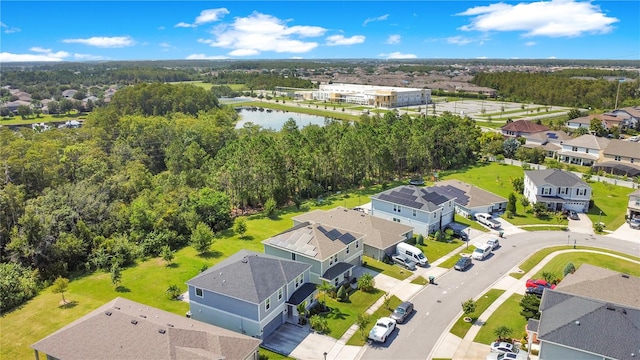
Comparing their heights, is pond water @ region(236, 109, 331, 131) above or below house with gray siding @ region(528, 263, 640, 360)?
above

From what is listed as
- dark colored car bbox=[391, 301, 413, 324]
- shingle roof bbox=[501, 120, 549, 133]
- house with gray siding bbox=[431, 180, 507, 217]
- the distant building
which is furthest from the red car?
the distant building

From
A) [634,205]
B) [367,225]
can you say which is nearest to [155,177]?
[367,225]

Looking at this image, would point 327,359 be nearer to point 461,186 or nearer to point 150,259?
point 150,259

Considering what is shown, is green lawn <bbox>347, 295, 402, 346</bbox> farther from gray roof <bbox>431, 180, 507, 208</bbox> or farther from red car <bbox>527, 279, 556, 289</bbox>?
gray roof <bbox>431, 180, 507, 208</bbox>

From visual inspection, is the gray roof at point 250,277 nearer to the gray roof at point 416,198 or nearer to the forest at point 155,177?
the forest at point 155,177

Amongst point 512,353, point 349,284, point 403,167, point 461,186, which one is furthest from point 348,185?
point 512,353

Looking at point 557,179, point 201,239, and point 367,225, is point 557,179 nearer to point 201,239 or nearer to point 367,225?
point 367,225
